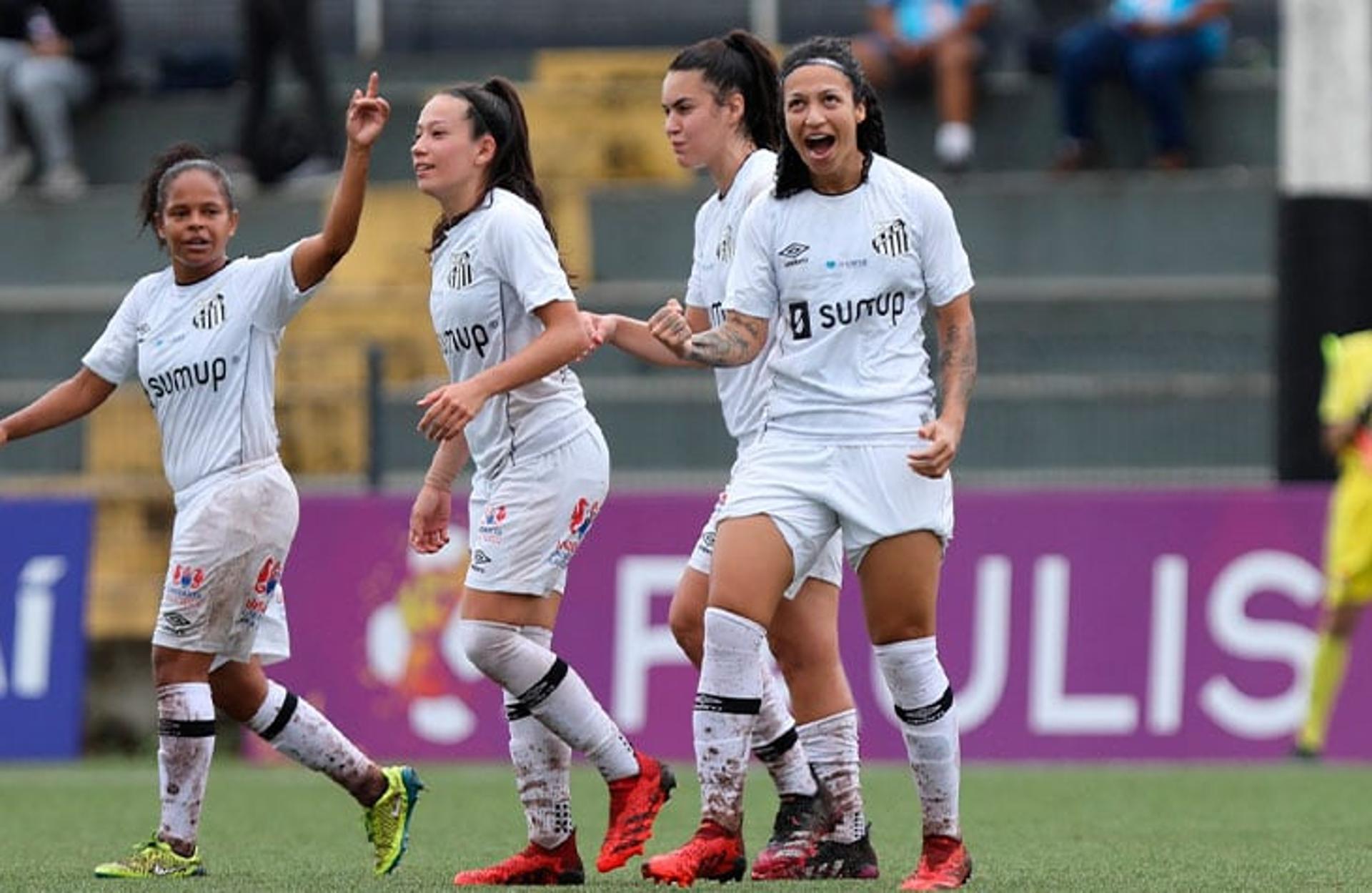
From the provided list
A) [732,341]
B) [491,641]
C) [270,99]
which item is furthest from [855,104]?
[270,99]

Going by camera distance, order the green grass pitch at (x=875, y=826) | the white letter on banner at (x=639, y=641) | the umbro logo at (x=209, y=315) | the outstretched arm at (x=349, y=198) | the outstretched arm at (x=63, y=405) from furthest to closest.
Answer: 1. the white letter on banner at (x=639, y=641)
2. the outstretched arm at (x=63, y=405)
3. the umbro logo at (x=209, y=315)
4. the green grass pitch at (x=875, y=826)
5. the outstretched arm at (x=349, y=198)

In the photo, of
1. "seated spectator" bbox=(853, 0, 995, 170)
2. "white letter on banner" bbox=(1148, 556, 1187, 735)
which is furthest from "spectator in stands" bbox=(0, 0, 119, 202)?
"white letter on banner" bbox=(1148, 556, 1187, 735)

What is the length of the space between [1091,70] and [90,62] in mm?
6388

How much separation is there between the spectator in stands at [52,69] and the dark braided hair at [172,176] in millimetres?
10638

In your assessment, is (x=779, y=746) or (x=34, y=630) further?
(x=34, y=630)

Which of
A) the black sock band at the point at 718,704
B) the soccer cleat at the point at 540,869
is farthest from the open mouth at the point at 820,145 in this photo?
the soccer cleat at the point at 540,869

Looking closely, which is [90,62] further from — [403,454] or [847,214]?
[847,214]

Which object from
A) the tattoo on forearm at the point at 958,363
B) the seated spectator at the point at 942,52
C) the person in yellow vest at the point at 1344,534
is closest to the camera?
the tattoo on forearm at the point at 958,363

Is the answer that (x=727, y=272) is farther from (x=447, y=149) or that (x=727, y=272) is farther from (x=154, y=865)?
(x=154, y=865)

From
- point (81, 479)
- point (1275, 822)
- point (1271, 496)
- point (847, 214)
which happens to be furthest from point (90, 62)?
point (847, 214)

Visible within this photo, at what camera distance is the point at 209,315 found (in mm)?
8297

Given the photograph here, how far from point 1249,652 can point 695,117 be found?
6.42 m

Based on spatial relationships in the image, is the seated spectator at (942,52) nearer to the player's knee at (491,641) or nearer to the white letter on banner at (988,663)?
the white letter on banner at (988,663)

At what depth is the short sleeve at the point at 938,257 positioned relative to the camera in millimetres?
7480
